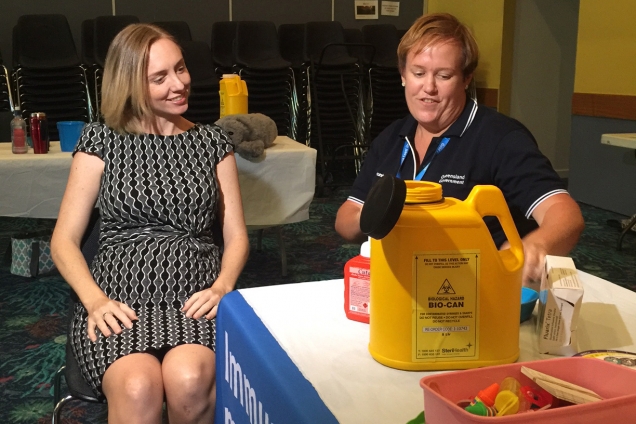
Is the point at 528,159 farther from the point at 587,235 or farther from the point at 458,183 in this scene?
the point at 587,235

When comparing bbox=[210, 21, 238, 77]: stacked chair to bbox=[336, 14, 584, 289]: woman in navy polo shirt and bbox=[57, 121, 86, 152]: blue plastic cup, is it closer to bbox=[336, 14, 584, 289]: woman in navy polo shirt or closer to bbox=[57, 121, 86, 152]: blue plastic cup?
bbox=[57, 121, 86, 152]: blue plastic cup

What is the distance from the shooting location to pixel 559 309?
98cm

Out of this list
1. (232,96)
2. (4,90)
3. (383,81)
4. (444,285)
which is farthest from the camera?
(383,81)

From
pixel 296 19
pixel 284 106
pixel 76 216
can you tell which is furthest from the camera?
pixel 296 19

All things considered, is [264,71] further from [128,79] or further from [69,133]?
[128,79]

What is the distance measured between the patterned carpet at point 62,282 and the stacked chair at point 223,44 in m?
1.38

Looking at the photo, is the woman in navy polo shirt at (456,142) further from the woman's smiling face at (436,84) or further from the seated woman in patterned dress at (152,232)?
the seated woman in patterned dress at (152,232)

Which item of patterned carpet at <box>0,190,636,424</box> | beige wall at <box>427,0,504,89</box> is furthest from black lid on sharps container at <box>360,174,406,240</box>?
beige wall at <box>427,0,504,89</box>

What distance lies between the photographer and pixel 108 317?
62.2 inches

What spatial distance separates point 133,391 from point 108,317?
222 mm

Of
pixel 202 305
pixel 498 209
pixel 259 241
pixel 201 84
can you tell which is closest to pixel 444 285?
pixel 498 209

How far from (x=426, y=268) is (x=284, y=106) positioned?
493cm

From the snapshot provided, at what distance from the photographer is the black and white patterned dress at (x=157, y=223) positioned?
168cm

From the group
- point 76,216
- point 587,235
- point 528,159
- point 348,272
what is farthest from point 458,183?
point 587,235
